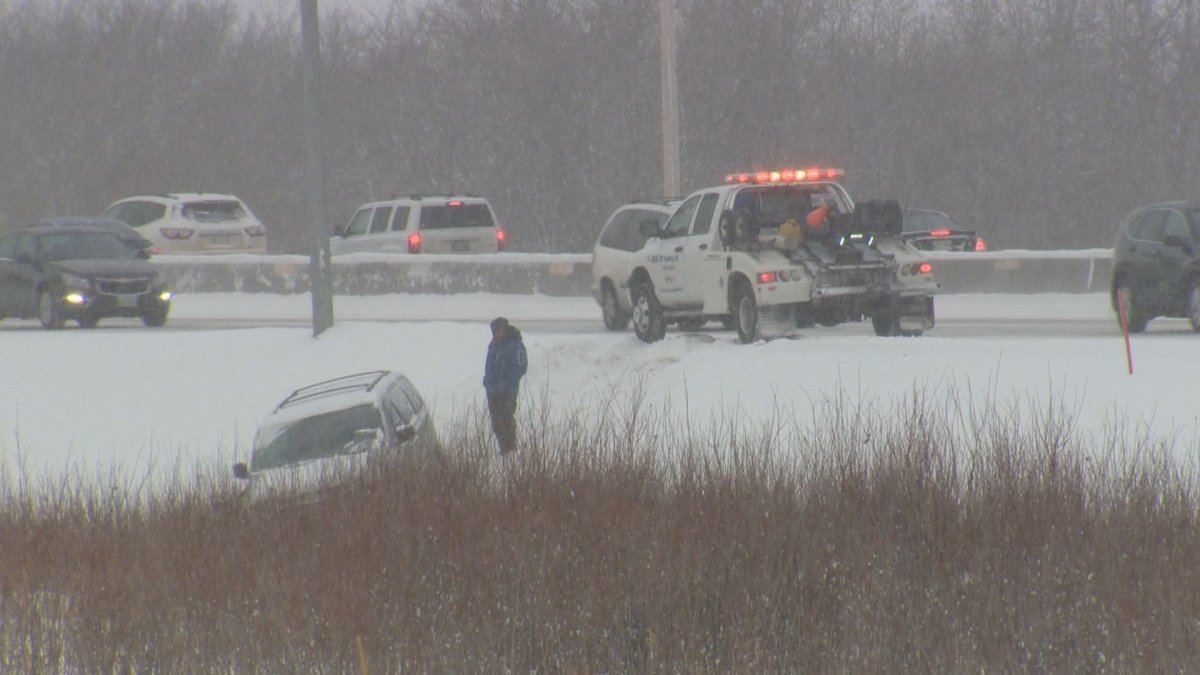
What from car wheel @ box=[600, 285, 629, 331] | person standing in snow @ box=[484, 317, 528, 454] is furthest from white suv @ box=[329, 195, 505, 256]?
person standing in snow @ box=[484, 317, 528, 454]

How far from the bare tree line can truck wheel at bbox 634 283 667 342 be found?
25051 millimetres

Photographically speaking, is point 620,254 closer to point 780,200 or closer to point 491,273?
point 780,200

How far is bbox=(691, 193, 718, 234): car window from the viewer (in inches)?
750

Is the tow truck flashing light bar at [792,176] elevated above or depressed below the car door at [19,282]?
above

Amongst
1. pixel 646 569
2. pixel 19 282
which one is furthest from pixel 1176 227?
pixel 19 282

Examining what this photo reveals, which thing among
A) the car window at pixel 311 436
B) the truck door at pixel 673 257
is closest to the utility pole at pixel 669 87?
the truck door at pixel 673 257

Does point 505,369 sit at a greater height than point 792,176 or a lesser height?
lesser

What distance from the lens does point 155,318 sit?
25.2m

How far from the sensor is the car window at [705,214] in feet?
62.5

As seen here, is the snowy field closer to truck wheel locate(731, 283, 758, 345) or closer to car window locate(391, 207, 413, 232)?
truck wheel locate(731, 283, 758, 345)

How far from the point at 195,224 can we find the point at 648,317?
1602cm

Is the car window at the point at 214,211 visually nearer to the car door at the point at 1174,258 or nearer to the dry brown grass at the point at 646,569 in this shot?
the car door at the point at 1174,258

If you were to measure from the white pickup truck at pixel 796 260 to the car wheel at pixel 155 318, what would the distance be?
9.14 m

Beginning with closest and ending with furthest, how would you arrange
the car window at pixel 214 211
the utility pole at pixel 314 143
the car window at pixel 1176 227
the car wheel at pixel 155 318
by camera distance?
the car window at pixel 1176 227 → the utility pole at pixel 314 143 → the car wheel at pixel 155 318 → the car window at pixel 214 211
